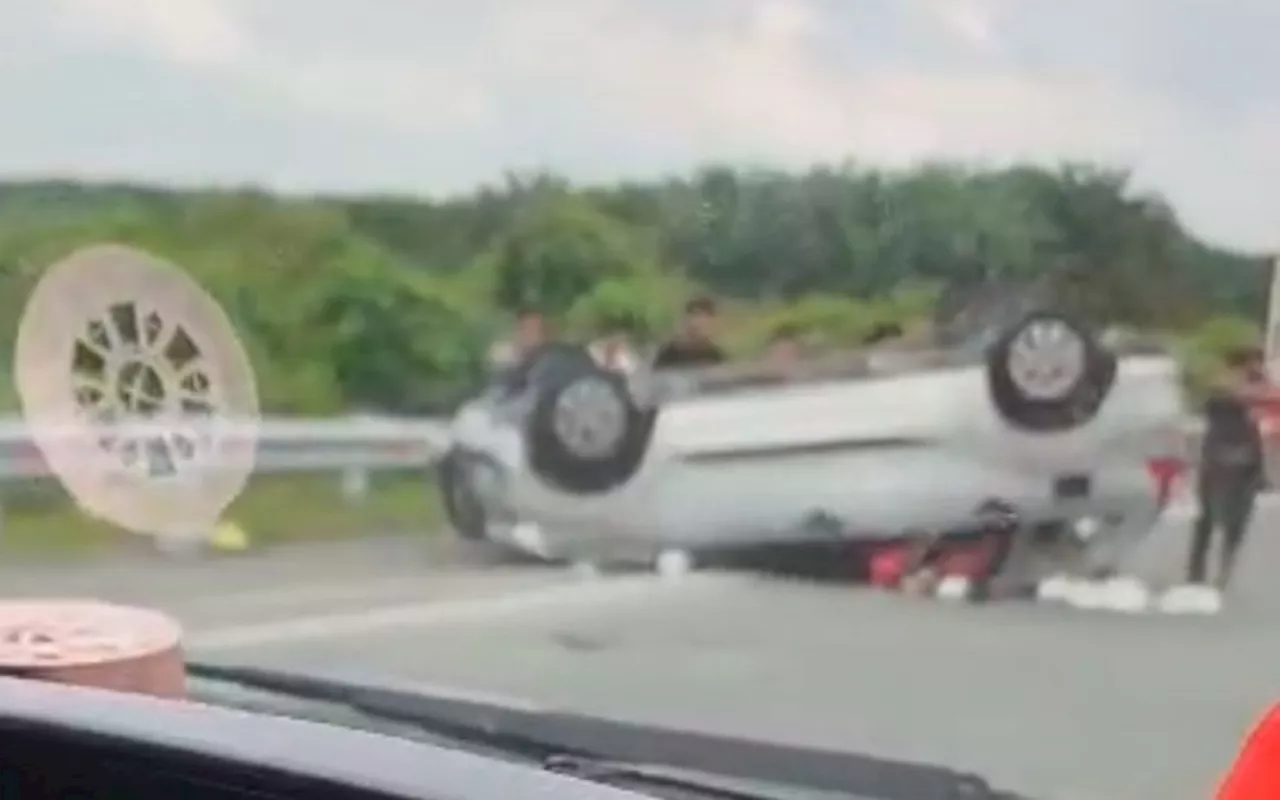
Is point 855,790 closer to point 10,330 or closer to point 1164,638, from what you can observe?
point 1164,638

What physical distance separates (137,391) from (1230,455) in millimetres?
1328

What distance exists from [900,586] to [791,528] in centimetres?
15

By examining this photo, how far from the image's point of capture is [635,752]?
300 centimetres

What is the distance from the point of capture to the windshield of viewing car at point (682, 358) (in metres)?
2.99

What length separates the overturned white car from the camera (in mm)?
3041

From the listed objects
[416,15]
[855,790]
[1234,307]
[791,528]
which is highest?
[416,15]

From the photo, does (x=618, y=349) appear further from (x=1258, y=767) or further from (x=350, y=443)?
(x=1258, y=767)

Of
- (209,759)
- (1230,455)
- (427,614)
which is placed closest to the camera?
(209,759)

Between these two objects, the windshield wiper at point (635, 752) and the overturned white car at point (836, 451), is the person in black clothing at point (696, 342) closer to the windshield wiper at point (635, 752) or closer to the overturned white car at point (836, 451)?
the overturned white car at point (836, 451)

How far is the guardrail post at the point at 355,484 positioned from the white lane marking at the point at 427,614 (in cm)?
13

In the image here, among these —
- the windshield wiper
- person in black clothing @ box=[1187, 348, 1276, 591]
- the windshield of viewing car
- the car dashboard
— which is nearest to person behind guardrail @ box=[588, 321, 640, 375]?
the windshield of viewing car

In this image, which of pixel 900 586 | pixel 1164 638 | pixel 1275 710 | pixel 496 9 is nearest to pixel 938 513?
pixel 900 586

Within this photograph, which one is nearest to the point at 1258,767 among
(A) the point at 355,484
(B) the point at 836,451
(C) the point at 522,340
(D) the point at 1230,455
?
(D) the point at 1230,455

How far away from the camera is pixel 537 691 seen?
3168 millimetres
